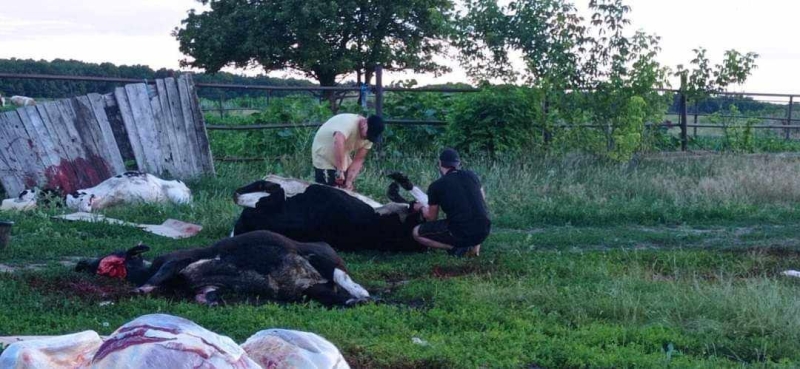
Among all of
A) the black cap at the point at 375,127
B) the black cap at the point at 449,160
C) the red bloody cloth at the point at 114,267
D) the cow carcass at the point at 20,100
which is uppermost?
the cow carcass at the point at 20,100

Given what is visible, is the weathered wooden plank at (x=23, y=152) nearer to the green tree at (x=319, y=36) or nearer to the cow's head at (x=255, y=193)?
the cow's head at (x=255, y=193)

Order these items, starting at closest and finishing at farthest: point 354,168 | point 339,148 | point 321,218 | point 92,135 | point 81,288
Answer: point 81,288, point 321,218, point 339,148, point 354,168, point 92,135

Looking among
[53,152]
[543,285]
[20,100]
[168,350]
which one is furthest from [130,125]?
[168,350]

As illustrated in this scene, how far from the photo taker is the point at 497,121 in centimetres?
1524

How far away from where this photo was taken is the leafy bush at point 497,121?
15.2 meters

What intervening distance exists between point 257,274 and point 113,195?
540 cm

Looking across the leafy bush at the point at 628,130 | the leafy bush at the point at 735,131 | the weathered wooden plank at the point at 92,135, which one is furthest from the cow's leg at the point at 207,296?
the leafy bush at the point at 735,131

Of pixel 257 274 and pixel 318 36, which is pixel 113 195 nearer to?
pixel 257 274

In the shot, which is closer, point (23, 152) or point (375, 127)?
point (375, 127)

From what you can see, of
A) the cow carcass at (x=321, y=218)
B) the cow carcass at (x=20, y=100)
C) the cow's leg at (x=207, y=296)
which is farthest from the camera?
the cow carcass at (x=20, y=100)

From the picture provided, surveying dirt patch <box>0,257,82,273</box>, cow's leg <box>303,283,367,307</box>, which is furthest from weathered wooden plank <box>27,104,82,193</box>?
cow's leg <box>303,283,367,307</box>

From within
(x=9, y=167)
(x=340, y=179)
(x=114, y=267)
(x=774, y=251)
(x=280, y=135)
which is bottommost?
(x=774, y=251)

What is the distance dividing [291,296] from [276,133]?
8.67 meters

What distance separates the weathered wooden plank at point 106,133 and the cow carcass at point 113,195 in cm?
74
